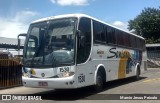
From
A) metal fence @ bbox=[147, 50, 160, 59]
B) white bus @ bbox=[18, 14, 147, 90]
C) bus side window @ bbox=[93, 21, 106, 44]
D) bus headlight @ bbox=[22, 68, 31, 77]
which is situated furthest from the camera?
metal fence @ bbox=[147, 50, 160, 59]

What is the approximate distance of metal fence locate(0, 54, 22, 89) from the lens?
1769 centimetres

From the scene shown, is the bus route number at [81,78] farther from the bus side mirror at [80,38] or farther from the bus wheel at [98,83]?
the bus wheel at [98,83]

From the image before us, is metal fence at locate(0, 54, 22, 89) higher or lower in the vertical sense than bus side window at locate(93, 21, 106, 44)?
lower

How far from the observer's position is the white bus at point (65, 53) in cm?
1252

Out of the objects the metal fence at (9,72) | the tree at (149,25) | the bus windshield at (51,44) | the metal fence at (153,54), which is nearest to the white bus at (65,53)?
the bus windshield at (51,44)

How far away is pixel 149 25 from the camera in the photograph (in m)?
64.1

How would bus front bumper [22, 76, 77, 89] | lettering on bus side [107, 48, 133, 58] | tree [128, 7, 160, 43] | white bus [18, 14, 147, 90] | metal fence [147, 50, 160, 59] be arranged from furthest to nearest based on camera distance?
tree [128, 7, 160, 43] → metal fence [147, 50, 160, 59] → lettering on bus side [107, 48, 133, 58] → white bus [18, 14, 147, 90] → bus front bumper [22, 76, 77, 89]

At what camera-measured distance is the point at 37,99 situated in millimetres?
12852

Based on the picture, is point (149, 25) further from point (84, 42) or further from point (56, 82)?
point (56, 82)

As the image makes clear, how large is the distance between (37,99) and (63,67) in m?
1.66

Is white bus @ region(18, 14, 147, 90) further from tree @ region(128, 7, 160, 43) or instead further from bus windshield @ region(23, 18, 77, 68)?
tree @ region(128, 7, 160, 43)

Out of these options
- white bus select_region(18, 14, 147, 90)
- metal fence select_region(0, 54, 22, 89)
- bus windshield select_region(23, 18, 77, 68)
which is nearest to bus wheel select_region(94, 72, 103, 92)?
white bus select_region(18, 14, 147, 90)

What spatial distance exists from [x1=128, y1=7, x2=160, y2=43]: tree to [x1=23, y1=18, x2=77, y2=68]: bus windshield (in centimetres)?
5116

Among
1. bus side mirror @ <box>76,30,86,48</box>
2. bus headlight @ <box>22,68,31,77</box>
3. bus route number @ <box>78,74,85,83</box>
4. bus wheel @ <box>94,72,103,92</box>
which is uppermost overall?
bus side mirror @ <box>76,30,86,48</box>
